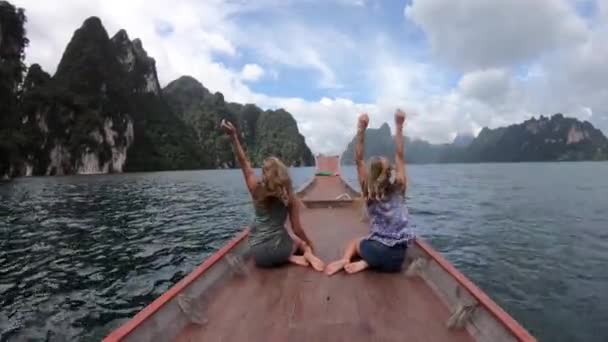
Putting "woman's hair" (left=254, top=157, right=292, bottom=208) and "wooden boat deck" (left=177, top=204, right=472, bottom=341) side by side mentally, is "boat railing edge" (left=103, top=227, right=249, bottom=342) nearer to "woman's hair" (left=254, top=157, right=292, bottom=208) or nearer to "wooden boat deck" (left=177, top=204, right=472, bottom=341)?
"wooden boat deck" (left=177, top=204, right=472, bottom=341)

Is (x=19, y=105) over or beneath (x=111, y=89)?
beneath

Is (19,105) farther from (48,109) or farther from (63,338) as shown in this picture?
(63,338)

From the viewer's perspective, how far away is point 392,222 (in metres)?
4.27

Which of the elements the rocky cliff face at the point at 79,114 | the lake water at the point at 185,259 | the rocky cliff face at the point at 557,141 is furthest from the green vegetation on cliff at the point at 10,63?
the rocky cliff face at the point at 557,141

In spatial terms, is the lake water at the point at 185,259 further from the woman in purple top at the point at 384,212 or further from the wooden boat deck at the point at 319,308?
the woman in purple top at the point at 384,212

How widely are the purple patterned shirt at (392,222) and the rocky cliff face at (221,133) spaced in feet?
414

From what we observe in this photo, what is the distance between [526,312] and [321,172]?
18741 millimetres

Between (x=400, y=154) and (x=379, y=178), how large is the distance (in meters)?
0.51

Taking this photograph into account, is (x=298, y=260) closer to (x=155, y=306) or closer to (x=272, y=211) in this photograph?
(x=272, y=211)

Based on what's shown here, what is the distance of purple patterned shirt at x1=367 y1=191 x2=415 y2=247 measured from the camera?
14.0 feet

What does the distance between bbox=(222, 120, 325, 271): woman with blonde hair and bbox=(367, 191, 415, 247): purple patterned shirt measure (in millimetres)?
853

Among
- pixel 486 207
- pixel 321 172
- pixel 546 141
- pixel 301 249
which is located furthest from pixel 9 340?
pixel 546 141

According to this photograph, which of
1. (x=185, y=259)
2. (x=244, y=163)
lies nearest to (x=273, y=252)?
(x=244, y=163)

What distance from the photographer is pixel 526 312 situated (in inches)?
224
